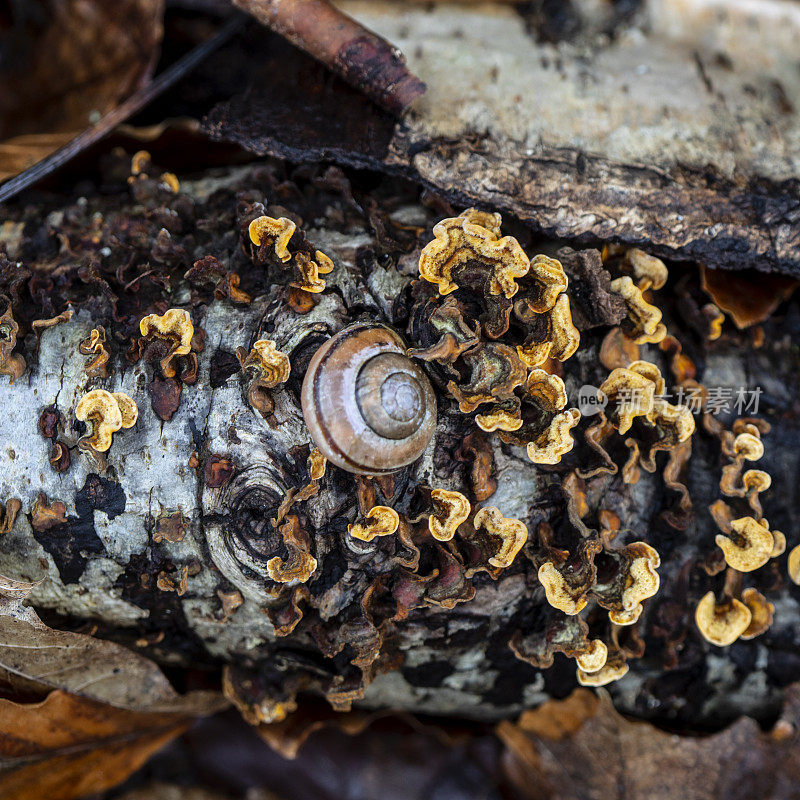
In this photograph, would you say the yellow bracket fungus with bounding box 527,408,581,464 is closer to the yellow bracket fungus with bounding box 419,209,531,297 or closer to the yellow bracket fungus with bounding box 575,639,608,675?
the yellow bracket fungus with bounding box 419,209,531,297

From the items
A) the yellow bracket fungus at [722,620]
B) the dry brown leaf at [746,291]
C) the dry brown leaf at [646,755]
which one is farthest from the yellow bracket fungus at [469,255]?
the dry brown leaf at [646,755]

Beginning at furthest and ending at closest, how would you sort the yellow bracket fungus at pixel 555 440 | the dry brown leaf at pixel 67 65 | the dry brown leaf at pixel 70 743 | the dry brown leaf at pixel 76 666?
the dry brown leaf at pixel 67 65
the dry brown leaf at pixel 70 743
the dry brown leaf at pixel 76 666
the yellow bracket fungus at pixel 555 440

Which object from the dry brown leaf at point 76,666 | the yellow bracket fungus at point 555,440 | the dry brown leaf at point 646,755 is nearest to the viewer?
the yellow bracket fungus at point 555,440

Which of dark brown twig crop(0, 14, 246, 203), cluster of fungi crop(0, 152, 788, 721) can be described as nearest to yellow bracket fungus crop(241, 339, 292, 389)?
cluster of fungi crop(0, 152, 788, 721)

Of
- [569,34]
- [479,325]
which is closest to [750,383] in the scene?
[479,325]

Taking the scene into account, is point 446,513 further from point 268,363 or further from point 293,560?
point 268,363

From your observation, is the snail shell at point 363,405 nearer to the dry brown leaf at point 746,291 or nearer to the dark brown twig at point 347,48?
the dark brown twig at point 347,48

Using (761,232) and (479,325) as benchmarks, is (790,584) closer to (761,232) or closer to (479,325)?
(761,232)
